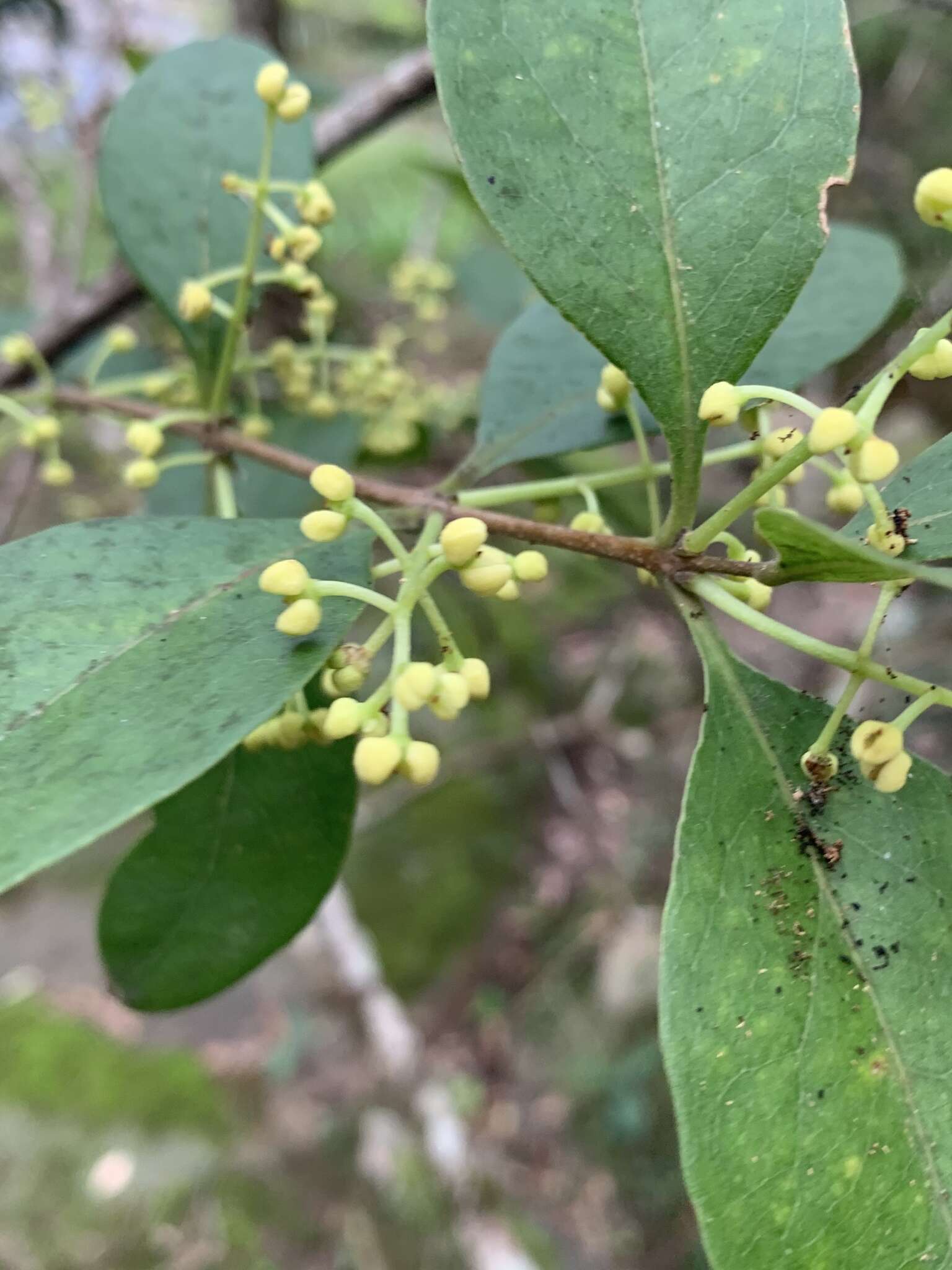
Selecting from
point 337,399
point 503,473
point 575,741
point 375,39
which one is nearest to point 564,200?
point 337,399

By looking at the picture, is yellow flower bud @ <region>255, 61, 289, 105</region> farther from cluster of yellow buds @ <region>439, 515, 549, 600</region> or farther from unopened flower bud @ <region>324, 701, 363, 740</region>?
unopened flower bud @ <region>324, 701, 363, 740</region>

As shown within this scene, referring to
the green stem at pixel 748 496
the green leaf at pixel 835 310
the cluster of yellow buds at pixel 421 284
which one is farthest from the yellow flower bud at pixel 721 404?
the cluster of yellow buds at pixel 421 284

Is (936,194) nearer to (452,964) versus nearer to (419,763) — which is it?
(419,763)

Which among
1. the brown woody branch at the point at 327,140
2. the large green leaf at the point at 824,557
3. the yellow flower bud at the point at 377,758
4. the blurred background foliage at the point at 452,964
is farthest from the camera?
the blurred background foliage at the point at 452,964

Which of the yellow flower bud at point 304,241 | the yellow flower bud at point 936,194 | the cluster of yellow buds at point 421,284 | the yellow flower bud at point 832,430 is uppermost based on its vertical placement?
the yellow flower bud at point 936,194

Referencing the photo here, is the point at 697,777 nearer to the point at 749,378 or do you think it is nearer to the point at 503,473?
the point at 749,378

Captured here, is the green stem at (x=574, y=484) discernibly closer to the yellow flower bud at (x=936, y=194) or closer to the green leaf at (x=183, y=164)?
the yellow flower bud at (x=936, y=194)

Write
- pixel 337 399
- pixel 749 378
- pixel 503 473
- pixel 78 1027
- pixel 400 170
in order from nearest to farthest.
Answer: pixel 749 378
pixel 337 399
pixel 503 473
pixel 78 1027
pixel 400 170
